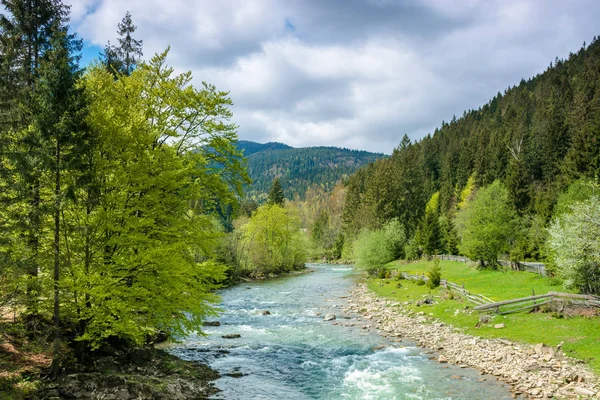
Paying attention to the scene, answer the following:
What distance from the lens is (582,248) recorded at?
2453 centimetres

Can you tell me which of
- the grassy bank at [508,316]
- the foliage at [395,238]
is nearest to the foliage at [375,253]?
the foliage at [395,238]

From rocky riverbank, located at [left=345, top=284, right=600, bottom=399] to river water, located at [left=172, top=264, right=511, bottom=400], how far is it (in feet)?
3.47

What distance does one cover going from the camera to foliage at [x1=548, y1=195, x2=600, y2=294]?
77.8 feet

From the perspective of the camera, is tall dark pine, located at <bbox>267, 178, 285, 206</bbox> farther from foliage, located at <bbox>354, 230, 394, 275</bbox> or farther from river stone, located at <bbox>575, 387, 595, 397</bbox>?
river stone, located at <bbox>575, 387, 595, 397</bbox>

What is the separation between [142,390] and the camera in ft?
47.9

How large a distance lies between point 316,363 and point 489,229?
3346 centimetres

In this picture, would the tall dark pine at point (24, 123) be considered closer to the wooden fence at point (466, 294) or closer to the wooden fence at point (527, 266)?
the wooden fence at point (466, 294)

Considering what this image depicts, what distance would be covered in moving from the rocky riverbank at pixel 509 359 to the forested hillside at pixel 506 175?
15185mm

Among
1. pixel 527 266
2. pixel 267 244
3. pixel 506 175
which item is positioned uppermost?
pixel 506 175

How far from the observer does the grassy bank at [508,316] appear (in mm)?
20438

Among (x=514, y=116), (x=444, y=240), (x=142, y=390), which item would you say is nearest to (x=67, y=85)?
(x=142, y=390)

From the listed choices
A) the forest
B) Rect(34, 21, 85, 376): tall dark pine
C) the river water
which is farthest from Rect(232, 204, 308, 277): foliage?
Rect(34, 21, 85, 376): tall dark pine

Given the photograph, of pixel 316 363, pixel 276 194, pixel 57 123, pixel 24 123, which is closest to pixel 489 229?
pixel 316 363

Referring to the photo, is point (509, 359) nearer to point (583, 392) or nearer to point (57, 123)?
point (583, 392)
